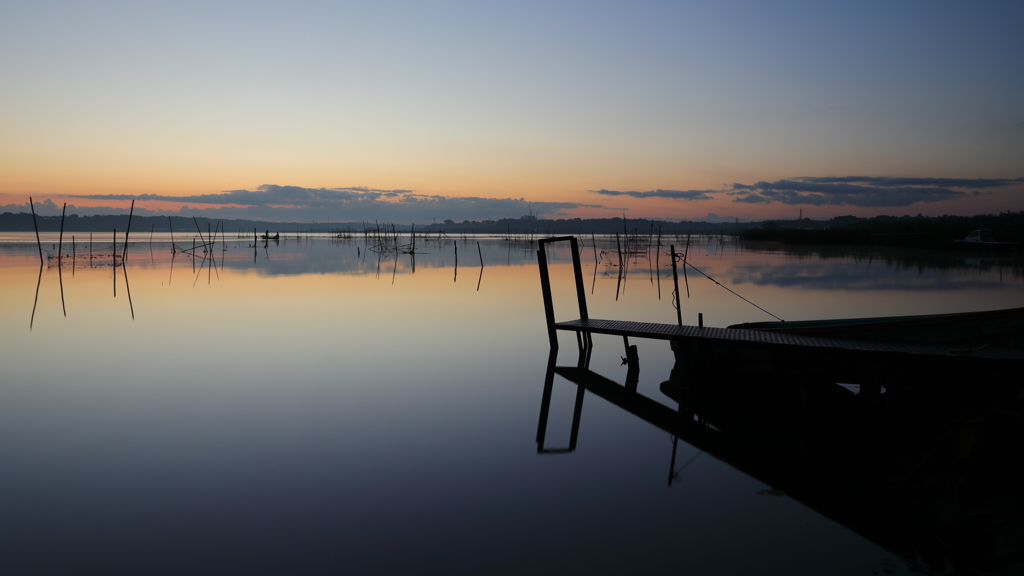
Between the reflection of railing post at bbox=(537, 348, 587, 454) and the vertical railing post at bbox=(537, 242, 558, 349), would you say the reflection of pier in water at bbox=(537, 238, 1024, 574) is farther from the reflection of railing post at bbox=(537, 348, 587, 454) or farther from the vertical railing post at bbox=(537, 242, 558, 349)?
the vertical railing post at bbox=(537, 242, 558, 349)

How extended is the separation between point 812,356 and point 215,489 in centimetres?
542

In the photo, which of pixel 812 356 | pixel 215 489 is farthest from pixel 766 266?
pixel 215 489

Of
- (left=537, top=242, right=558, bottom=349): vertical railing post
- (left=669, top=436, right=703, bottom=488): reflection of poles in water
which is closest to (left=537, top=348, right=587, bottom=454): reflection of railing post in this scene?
(left=537, top=242, right=558, bottom=349): vertical railing post

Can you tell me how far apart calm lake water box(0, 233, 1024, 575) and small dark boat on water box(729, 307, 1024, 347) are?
6.82 feet

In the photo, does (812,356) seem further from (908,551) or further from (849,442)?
(908,551)

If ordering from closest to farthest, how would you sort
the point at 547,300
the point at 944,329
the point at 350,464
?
the point at 350,464 < the point at 944,329 < the point at 547,300

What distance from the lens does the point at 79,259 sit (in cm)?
2969

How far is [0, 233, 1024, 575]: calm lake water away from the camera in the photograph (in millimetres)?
3533

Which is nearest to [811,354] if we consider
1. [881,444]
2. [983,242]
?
[881,444]

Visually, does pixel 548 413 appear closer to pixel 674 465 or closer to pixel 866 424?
pixel 674 465

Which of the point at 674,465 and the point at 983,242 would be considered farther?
the point at 983,242

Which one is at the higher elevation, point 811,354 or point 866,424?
point 811,354

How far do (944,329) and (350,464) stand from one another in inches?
220

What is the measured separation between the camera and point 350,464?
4934 millimetres
